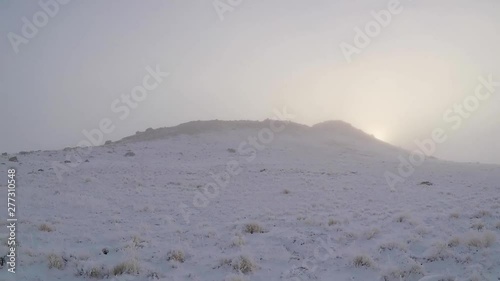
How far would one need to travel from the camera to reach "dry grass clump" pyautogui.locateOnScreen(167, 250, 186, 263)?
34.3 feet

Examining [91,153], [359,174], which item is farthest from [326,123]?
Result: [91,153]

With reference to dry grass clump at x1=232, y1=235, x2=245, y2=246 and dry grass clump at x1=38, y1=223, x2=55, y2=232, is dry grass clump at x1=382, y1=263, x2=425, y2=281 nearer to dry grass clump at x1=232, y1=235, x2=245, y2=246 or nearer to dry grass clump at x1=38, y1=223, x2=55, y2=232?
dry grass clump at x1=232, y1=235, x2=245, y2=246

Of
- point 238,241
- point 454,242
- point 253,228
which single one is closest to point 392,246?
point 454,242

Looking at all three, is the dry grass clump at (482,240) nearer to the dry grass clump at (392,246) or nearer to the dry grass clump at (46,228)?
the dry grass clump at (392,246)

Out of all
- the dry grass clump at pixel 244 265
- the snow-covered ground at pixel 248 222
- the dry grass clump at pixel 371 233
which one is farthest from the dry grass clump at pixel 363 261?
the dry grass clump at pixel 244 265

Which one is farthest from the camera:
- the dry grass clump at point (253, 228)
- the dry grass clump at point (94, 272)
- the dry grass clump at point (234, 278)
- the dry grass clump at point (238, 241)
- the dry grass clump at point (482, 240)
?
the dry grass clump at point (253, 228)

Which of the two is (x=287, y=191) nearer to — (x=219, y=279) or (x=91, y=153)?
(x=219, y=279)

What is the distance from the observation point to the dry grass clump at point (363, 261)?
9805 mm

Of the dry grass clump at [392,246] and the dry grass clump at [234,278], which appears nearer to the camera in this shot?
the dry grass clump at [234,278]

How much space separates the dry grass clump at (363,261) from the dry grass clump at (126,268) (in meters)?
5.83

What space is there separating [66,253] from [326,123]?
2237 inches

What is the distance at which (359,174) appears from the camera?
104 ft

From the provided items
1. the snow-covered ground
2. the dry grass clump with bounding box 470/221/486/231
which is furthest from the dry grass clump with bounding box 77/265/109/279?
the dry grass clump with bounding box 470/221/486/231

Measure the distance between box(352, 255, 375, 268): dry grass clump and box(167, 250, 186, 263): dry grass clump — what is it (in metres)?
4.82
